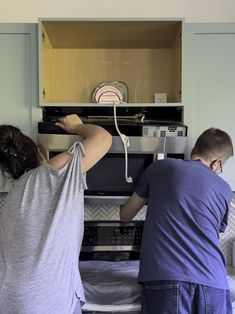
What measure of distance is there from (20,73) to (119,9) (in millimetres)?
736

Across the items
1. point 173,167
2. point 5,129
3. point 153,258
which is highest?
point 5,129

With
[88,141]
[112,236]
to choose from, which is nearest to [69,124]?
[88,141]

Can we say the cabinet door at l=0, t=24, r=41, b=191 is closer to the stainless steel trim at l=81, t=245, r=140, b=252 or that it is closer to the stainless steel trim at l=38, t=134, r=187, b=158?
the stainless steel trim at l=38, t=134, r=187, b=158

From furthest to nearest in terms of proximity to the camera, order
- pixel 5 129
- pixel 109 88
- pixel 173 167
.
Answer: pixel 109 88 → pixel 5 129 → pixel 173 167

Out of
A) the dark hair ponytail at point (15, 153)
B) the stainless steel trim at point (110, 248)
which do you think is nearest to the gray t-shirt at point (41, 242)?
the dark hair ponytail at point (15, 153)

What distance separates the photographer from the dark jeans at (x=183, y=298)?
132 cm

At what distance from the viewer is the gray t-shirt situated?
4.07ft

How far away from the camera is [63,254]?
4.22 feet

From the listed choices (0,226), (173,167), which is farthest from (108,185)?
(0,226)

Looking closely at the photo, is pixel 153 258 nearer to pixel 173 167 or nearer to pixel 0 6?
pixel 173 167

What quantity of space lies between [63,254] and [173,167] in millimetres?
470

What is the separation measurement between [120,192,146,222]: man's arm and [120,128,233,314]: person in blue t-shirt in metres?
0.14

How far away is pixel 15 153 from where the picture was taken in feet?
4.92

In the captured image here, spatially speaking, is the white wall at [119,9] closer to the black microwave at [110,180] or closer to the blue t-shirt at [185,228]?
the black microwave at [110,180]
